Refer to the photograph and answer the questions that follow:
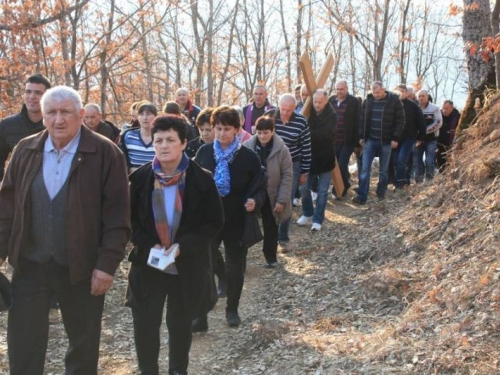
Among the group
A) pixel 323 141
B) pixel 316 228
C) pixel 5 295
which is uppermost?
pixel 323 141

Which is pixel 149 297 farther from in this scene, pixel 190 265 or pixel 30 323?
pixel 30 323

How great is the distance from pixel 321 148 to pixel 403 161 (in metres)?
2.95

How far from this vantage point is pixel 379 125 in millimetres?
10773

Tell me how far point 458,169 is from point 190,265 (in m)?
5.19

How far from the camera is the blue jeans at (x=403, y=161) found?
38.8 ft

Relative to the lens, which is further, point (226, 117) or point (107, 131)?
point (107, 131)

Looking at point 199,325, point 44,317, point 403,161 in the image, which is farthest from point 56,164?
point 403,161

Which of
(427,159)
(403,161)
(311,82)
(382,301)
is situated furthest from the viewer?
(427,159)

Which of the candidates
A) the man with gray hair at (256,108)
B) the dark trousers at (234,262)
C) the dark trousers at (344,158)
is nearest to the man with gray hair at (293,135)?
the man with gray hair at (256,108)

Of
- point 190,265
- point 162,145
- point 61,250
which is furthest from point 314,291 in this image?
point 61,250

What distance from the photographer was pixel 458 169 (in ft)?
25.6

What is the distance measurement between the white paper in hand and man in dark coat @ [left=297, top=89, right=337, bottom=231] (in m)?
5.92

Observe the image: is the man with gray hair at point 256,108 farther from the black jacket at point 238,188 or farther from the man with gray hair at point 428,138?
the black jacket at point 238,188

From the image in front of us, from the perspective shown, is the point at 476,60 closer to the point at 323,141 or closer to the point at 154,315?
the point at 323,141
